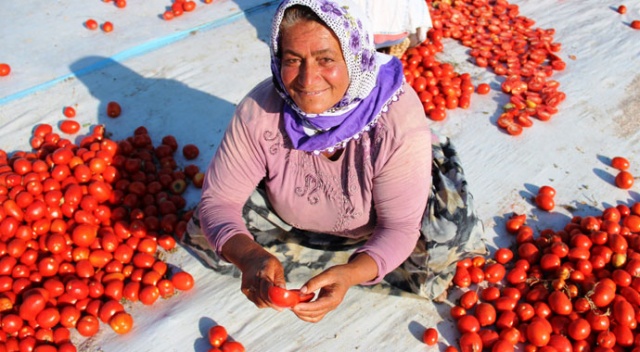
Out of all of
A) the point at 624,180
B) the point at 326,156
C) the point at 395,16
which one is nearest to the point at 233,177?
the point at 326,156

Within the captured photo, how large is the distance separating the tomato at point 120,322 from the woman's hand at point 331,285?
3.02 ft

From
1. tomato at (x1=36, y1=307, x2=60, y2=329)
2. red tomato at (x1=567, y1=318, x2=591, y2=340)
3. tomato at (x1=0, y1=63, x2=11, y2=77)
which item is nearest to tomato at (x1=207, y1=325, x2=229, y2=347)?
tomato at (x1=36, y1=307, x2=60, y2=329)

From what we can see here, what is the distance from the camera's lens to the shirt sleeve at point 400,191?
188 cm

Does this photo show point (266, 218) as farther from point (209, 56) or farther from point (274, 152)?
point (209, 56)

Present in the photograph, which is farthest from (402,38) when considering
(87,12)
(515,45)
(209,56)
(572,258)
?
(87,12)

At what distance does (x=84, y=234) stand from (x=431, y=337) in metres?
1.54

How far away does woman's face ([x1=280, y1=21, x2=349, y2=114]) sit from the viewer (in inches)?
63.8

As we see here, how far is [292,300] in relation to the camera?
161 centimetres

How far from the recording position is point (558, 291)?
2.28 meters

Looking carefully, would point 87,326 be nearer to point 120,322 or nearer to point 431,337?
point 120,322

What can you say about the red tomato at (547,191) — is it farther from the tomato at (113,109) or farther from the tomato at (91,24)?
the tomato at (91,24)

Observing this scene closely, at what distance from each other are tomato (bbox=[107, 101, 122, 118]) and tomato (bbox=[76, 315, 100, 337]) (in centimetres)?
138

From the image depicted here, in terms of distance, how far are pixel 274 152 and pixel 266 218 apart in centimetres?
39

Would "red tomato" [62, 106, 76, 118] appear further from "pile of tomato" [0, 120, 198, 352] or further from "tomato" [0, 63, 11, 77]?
"tomato" [0, 63, 11, 77]
